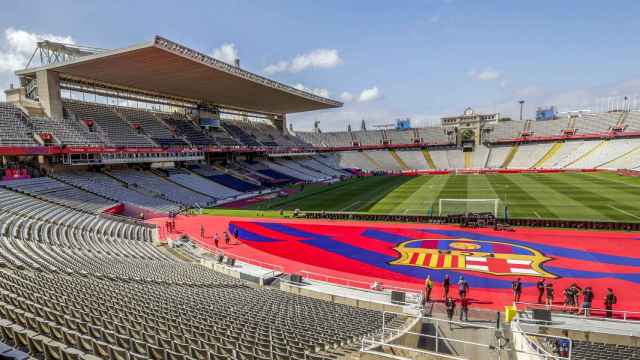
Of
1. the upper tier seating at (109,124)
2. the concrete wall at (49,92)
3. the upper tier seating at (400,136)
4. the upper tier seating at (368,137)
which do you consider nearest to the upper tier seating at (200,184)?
the upper tier seating at (109,124)

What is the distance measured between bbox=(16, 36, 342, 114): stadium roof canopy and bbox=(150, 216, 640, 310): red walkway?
17.4 metres

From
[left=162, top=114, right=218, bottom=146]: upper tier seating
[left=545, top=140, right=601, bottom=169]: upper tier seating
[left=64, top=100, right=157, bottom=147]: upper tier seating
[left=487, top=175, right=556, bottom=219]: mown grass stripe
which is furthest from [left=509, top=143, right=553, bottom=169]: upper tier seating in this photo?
[left=64, top=100, right=157, bottom=147]: upper tier seating

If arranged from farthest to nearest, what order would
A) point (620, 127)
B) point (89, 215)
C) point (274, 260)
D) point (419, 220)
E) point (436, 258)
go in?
point (620, 127)
point (419, 220)
point (89, 215)
point (274, 260)
point (436, 258)

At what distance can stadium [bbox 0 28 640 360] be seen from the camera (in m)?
8.16

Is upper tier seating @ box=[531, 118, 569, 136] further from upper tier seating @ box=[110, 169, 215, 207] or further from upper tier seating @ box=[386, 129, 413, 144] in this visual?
upper tier seating @ box=[110, 169, 215, 207]

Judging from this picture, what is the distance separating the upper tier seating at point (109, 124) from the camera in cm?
4459

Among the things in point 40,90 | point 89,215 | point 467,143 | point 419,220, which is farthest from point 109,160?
point 467,143

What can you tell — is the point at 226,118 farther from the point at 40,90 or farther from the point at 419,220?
the point at 419,220

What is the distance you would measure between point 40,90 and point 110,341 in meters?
46.9

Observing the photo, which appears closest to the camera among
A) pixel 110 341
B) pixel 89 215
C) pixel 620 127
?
pixel 110 341

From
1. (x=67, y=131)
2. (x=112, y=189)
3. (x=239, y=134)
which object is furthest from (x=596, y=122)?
(x=67, y=131)

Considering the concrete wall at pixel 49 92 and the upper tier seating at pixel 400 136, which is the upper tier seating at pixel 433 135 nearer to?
the upper tier seating at pixel 400 136

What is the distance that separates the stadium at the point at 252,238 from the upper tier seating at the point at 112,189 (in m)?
0.28

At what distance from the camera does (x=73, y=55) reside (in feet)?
150
